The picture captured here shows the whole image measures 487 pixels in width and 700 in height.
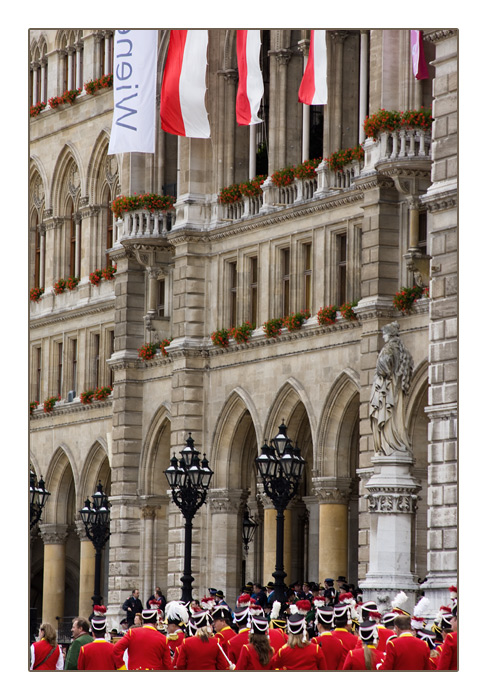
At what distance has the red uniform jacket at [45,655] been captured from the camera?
23.7 m

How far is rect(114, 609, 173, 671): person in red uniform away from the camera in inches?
896

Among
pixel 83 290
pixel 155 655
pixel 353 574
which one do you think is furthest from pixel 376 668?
pixel 83 290

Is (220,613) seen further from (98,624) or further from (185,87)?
(185,87)

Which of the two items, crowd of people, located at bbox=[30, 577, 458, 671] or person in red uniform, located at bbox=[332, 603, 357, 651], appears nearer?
crowd of people, located at bbox=[30, 577, 458, 671]

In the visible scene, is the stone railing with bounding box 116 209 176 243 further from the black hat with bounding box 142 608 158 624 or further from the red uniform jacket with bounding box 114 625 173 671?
the red uniform jacket with bounding box 114 625 173 671

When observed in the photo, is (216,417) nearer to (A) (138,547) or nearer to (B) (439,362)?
(A) (138,547)

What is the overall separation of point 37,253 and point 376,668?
39686 millimetres

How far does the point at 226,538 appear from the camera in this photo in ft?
157

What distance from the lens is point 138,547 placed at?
5141cm

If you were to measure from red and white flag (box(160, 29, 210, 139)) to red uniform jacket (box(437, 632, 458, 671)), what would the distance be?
898 inches

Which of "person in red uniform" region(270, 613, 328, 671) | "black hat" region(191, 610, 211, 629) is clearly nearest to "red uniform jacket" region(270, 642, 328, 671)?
"person in red uniform" region(270, 613, 328, 671)

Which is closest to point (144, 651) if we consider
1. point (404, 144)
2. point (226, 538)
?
point (404, 144)

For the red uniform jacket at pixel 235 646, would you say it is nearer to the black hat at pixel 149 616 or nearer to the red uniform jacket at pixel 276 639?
the red uniform jacket at pixel 276 639

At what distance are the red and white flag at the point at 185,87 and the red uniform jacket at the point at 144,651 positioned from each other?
73.8 ft
